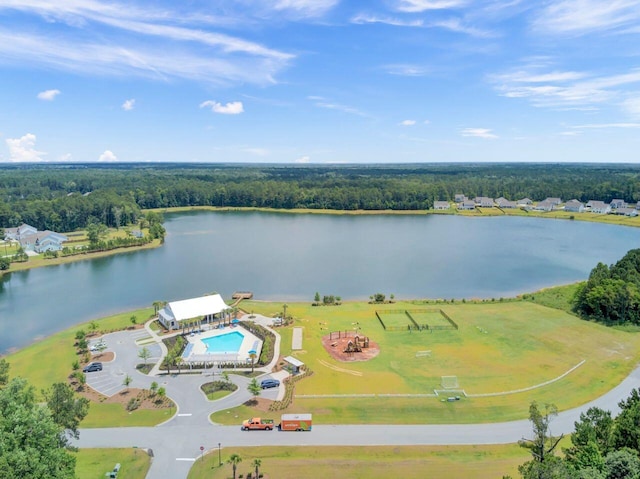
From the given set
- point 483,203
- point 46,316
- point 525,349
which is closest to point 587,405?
point 525,349

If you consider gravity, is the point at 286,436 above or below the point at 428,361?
below

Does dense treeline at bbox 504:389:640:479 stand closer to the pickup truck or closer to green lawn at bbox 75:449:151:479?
the pickup truck

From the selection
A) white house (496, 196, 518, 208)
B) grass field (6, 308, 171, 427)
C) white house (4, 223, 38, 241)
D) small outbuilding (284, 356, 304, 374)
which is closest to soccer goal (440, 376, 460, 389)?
small outbuilding (284, 356, 304, 374)

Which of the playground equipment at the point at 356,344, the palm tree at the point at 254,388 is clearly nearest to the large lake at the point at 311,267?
the playground equipment at the point at 356,344

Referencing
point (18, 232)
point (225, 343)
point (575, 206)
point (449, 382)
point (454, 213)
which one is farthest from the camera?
point (454, 213)

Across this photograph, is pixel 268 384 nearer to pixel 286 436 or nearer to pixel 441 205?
pixel 286 436

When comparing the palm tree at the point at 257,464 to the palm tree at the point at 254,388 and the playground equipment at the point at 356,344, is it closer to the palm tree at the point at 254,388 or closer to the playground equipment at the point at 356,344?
the palm tree at the point at 254,388

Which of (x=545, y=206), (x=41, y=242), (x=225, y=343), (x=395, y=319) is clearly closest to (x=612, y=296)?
(x=395, y=319)
